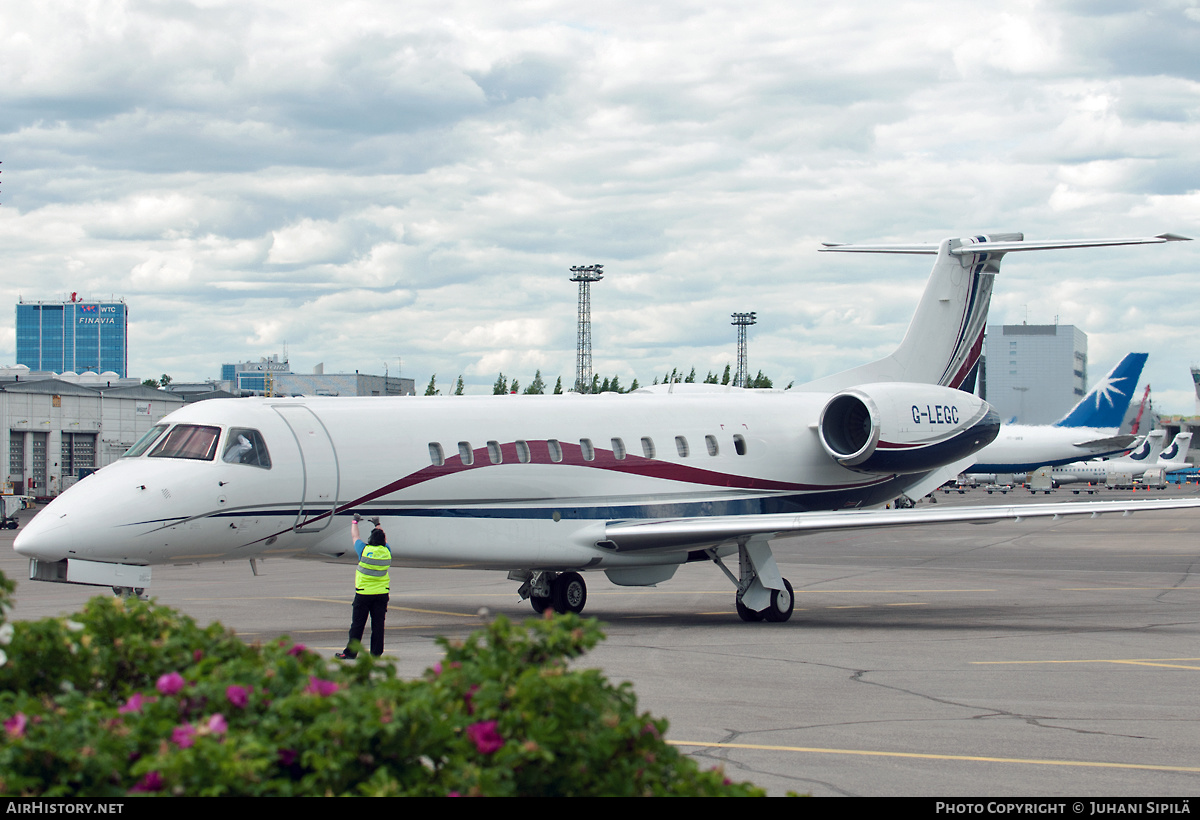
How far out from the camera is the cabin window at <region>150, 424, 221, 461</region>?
1572 centimetres

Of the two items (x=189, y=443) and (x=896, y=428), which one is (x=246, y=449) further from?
(x=896, y=428)

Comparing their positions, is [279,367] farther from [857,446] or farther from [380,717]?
[380,717]

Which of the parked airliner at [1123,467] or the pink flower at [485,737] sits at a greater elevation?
the pink flower at [485,737]

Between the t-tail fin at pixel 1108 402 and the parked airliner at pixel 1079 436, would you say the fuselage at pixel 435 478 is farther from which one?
the t-tail fin at pixel 1108 402

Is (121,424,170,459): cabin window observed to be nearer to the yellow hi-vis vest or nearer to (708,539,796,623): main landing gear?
the yellow hi-vis vest

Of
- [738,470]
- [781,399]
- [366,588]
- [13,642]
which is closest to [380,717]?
[13,642]

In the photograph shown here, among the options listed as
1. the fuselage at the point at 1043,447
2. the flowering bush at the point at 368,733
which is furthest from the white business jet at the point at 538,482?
the fuselage at the point at 1043,447

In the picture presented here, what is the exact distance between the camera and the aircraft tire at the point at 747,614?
62.7 feet

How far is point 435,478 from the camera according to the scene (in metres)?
17.1

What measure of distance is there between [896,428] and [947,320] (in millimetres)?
5006

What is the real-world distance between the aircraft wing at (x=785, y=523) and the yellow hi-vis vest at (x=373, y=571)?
4.66 metres

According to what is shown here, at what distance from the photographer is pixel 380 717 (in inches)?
169

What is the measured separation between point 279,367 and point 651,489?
14057 cm

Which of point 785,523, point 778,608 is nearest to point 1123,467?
point 778,608
